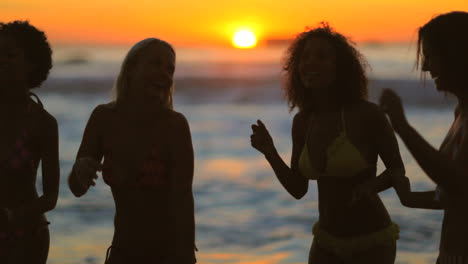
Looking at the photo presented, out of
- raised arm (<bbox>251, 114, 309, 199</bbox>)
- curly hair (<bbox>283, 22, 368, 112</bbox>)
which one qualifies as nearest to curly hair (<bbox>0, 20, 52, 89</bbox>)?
raised arm (<bbox>251, 114, 309, 199</bbox>)

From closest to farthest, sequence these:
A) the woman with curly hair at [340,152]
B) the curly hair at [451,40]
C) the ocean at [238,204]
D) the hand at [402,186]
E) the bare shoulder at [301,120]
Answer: the curly hair at [451,40], the hand at [402,186], the woman with curly hair at [340,152], the bare shoulder at [301,120], the ocean at [238,204]

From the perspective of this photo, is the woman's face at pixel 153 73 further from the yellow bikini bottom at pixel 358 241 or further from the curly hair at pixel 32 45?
the yellow bikini bottom at pixel 358 241

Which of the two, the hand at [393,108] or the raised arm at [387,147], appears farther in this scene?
the raised arm at [387,147]

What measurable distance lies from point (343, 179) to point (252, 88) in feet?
89.7

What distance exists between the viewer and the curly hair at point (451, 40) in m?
3.42

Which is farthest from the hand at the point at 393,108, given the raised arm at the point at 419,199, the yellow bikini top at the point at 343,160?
the yellow bikini top at the point at 343,160

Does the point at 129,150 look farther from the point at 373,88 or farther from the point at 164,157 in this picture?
the point at 373,88

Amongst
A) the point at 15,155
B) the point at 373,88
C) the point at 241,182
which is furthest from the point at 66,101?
the point at 15,155

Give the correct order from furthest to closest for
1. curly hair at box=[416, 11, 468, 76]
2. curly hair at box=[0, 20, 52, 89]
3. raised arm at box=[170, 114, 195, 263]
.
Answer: curly hair at box=[0, 20, 52, 89] < raised arm at box=[170, 114, 195, 263] < curly hair at box=[416, 11, 468, 76]

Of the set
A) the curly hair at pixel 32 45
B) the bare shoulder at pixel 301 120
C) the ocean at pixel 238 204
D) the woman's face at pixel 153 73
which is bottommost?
the ocean at pixel 238 204

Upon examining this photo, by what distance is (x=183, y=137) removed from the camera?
4.27 m

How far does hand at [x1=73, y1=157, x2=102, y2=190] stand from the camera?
13.0 feet

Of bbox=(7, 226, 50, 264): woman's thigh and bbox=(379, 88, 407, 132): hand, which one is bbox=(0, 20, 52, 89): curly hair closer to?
bbox=(7, 226, 50, 264): woman's thigh

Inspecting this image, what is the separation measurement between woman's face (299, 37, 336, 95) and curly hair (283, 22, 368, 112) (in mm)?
Result: 42
